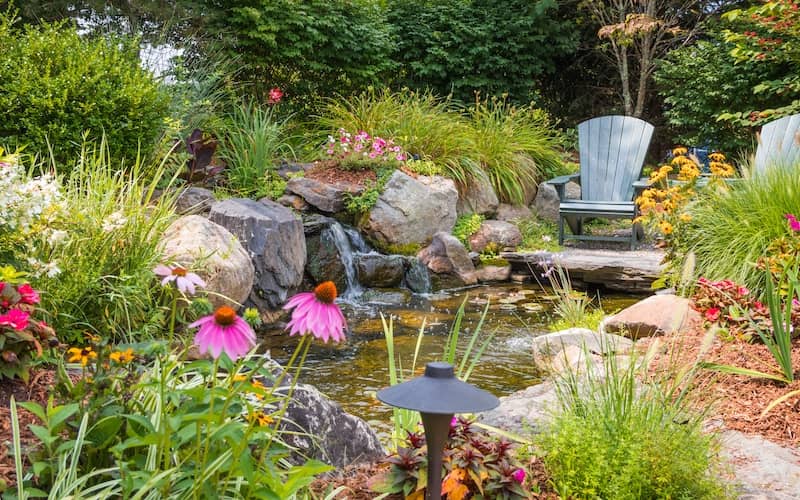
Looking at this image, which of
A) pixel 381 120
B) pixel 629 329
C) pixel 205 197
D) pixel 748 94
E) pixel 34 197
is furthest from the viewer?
pixel 748 94

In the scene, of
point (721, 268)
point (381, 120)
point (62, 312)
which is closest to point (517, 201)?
point (381, 120)

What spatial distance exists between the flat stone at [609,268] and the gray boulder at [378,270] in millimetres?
1083

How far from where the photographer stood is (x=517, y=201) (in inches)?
311

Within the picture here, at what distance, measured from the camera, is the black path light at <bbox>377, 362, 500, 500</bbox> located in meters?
1.26

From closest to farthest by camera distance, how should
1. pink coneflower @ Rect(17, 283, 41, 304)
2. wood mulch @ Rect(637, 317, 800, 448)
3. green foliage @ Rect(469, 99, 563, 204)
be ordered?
pink coneflower @ Rect(17, 283, 41, 304) → wood mulch @ Rect(637, 317, 800, 448) → green foliage @ Rect(469, 99, 563, 204)

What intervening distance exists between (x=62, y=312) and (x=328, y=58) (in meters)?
7.04

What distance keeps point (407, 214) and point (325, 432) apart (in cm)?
444

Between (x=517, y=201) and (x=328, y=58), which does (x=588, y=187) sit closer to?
(x=517, y=201)

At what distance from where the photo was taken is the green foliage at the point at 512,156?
7758mm

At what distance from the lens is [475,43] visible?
32.9 ft

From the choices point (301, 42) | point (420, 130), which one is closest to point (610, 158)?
point (420, 130)

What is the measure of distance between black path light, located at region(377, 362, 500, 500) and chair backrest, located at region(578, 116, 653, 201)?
671 centimetres

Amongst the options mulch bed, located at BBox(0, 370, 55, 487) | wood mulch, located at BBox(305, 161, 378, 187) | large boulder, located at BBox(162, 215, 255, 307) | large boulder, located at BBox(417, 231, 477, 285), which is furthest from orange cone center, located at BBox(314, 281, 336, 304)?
wood mulch, located at BBox(305, 161, 378, 187)

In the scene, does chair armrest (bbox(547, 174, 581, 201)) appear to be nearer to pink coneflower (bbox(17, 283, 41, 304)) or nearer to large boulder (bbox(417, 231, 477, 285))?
large boulder (bbox(417, 231, 477, 285))
